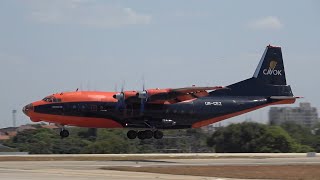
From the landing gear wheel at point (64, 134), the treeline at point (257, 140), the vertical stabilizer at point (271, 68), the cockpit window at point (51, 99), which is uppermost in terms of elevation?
the vertical stabilizer at point (271, 68)

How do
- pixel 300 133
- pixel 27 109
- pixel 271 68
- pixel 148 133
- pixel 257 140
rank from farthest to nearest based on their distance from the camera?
pixel 300 133 < pixel 257 140 < pixel 271 68 < pixel 148 133 < pixel 27 109

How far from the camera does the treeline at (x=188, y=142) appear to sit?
4161 inches

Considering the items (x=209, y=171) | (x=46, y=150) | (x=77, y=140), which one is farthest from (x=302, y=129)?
(x=209, y=171)

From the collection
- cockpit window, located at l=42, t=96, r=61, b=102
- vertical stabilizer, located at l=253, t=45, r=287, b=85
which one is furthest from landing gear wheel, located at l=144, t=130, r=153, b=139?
vertical stabilizer, located at l=253, t=45, r=287, b=85

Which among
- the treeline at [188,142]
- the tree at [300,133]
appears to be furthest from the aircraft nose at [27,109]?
the tree at [300,133]

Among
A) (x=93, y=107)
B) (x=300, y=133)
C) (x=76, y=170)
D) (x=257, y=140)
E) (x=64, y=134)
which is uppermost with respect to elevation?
(x=93, y=107)

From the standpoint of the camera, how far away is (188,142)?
131 metres

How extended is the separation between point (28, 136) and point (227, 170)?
85217mm

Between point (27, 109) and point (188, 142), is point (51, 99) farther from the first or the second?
point (188, 142)

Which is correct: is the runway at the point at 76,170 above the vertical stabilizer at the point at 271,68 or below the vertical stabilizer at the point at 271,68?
below

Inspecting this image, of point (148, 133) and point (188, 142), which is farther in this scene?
point (188, 142)

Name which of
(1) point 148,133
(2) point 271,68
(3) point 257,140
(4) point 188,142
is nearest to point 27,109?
(1) point 148,133

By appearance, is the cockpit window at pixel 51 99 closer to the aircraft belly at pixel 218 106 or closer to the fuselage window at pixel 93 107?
the fuselage window at pixel 93 107

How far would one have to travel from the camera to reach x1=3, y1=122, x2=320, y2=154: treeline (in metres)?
106
